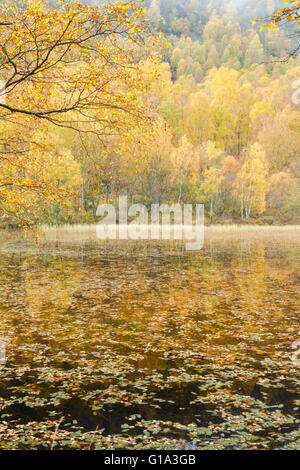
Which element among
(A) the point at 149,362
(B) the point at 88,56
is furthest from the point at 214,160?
(A) the point at 149,362

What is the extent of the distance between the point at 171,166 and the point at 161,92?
27.3 m

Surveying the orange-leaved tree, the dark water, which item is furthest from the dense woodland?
the orange-leaved tree

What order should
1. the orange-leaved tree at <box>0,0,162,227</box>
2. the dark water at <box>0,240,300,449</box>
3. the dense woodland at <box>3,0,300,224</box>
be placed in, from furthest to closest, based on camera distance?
the dense woodland at <box>3,0,300,224</box>, the orange-leaved tree at <box>0,0,162,227</box>, the dark water at <box>0,240,300,449</box>

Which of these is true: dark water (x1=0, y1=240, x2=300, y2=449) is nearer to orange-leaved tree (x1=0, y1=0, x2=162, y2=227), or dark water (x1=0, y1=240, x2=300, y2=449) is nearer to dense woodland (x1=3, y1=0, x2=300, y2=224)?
orange-leaved tree (x1=0, y1=0, x2=162, y2=227)

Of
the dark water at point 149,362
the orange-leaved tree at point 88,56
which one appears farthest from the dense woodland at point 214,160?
the orange-leaved tree at point 88,56

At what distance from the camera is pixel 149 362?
7.66 m

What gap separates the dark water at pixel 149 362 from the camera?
17.5ft

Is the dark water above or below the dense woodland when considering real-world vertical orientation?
below

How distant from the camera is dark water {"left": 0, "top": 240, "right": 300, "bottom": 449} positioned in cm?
535

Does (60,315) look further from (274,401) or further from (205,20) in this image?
(205,20)

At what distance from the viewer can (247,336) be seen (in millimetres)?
9125

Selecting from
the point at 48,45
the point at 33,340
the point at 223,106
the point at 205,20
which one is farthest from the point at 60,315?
the point at 205,20

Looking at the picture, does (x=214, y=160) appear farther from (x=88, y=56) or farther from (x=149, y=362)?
(x=149, y=362)

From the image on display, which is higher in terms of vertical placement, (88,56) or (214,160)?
(214,160)
